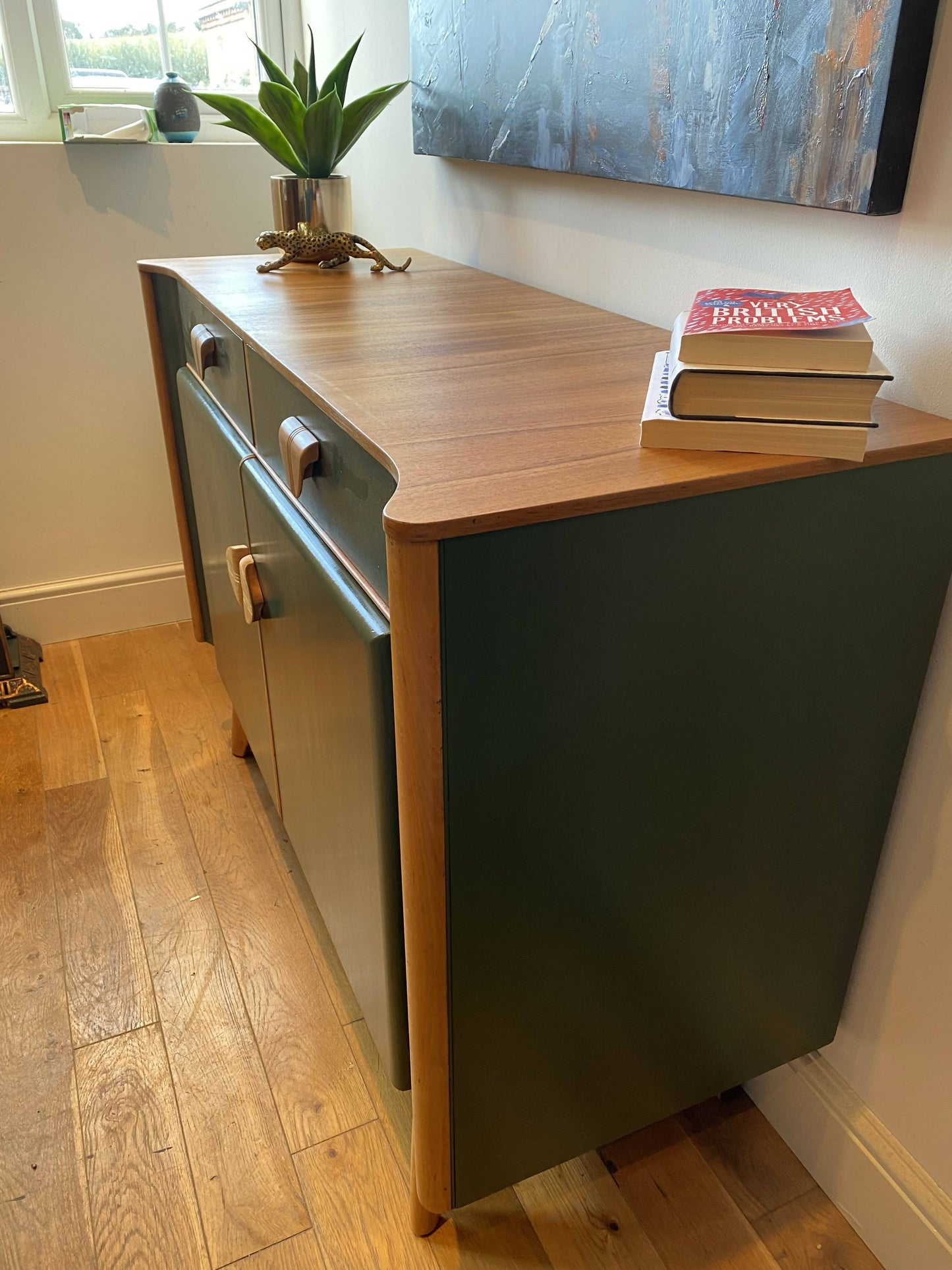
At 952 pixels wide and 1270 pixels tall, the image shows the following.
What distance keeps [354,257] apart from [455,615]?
1.11m

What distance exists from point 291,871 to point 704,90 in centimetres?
121

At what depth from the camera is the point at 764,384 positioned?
2.33ft

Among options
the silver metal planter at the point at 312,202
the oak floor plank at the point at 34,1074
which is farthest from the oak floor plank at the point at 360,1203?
the silver metal planter at the point at 312,202

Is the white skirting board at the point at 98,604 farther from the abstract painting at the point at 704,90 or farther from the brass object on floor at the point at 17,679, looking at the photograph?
the abstract painting at the point at 704,90

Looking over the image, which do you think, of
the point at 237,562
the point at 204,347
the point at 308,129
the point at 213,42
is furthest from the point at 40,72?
the point at 237,562

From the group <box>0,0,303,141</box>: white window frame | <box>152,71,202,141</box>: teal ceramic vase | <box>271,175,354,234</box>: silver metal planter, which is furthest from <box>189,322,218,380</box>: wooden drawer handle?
<box>0,0,303,141</box>: white window frame

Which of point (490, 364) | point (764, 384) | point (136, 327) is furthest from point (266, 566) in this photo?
point (136, 327)

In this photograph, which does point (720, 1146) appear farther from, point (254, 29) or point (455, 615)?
point (254, 29)

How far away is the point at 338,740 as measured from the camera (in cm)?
95

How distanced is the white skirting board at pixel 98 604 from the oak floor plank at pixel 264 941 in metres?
0.33

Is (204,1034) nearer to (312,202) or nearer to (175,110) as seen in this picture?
(312,202)

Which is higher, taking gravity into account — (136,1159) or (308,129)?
(308,129)

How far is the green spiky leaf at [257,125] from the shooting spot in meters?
1.50

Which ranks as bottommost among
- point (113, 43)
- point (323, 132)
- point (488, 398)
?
point (488, 398)
